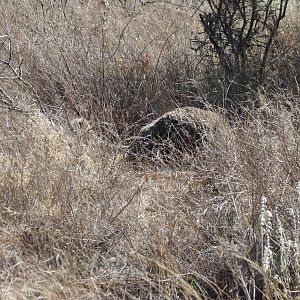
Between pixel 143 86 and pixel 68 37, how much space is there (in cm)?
110

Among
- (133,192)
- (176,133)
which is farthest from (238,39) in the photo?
(133,192)

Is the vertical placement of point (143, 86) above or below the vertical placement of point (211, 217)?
above

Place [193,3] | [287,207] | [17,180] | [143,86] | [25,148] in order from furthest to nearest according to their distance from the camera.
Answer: [193,3] < [143,86] < [25,148] < [17,180] < [287,207]

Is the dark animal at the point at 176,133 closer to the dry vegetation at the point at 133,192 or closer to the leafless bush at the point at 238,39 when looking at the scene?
the dry vegetation at the point at 133,192

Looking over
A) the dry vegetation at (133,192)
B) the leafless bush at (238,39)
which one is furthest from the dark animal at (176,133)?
the leafless bush at (238,39)

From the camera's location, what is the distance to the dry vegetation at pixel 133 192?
10.8 feet

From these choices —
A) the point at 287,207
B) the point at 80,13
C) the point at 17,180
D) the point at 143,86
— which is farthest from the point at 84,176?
the point at 80,13

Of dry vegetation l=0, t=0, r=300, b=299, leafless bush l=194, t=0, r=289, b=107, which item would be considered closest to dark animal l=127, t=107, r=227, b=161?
dry vegetation l=0, t=0, r=300, b=299

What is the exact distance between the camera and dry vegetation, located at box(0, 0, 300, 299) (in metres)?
3.29

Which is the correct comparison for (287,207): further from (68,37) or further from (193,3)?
(193,3)

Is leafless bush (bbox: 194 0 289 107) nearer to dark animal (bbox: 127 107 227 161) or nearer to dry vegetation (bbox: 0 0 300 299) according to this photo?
dry vegetation (bbox: 0 0 300 299)

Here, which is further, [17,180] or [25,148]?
[25,148]

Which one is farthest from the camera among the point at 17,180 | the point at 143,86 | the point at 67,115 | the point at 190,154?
the point at 143,86

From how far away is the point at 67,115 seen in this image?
5.66 m
